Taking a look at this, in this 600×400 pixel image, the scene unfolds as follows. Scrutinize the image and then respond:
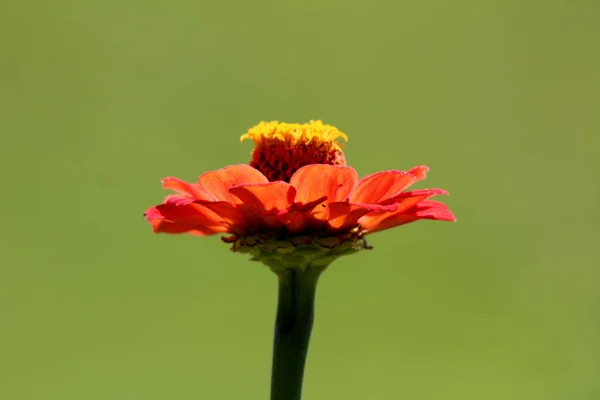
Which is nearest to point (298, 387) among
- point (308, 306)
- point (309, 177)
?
point (308, 306)

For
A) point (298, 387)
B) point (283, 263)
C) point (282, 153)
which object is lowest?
point (298, 387)

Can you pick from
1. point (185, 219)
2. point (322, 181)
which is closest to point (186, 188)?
point (185, 219)

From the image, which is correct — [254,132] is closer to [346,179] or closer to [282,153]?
[282,153]

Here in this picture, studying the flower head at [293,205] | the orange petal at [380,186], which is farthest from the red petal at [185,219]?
the orange petal at [380,186]

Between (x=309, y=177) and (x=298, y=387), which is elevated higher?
(x=309, y=177)

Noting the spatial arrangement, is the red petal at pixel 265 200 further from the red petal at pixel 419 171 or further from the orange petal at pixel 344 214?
the red petal at pixel 419 171

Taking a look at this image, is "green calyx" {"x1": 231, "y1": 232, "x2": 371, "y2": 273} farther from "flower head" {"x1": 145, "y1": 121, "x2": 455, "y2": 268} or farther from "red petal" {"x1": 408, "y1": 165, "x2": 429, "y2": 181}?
"red petal" {"x1": 408, "y1": 165, "x2": 429, "y2": 181}

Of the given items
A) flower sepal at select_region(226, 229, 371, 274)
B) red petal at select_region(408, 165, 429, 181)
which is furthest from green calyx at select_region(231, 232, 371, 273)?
red petal at select_region(408, 165, 429, 181)

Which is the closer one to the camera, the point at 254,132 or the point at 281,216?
the point at 281,216
